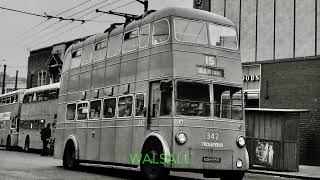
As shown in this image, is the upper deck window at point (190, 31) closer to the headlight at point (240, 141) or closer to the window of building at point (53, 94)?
the headlight at point (240, 141)

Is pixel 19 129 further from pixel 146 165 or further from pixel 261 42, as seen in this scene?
pixel 146 165

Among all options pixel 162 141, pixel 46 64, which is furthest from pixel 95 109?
pixel 46 64

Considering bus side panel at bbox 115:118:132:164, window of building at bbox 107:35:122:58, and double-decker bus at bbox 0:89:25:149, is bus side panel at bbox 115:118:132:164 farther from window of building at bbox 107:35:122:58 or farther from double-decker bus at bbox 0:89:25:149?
double-decker bus at bbox 0:89:25:149

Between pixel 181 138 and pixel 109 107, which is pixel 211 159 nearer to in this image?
pixel 181 138

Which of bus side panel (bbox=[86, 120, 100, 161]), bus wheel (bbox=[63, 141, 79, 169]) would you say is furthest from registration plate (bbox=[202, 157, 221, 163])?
bus wheel (bbox=[63, 141, 79, 169])

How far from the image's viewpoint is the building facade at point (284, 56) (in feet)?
83.8

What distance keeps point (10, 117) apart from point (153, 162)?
26948 mm

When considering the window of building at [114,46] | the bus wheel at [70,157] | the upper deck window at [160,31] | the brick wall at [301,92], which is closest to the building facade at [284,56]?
the brick wall at [301,92]

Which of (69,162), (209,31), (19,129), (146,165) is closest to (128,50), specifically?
(209,31)

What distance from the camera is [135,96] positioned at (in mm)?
14000

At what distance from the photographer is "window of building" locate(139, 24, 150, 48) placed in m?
13.9

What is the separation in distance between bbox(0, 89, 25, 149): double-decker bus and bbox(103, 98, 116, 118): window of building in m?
21.3

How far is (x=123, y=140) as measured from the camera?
14469 mm

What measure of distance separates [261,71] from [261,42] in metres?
2.11
